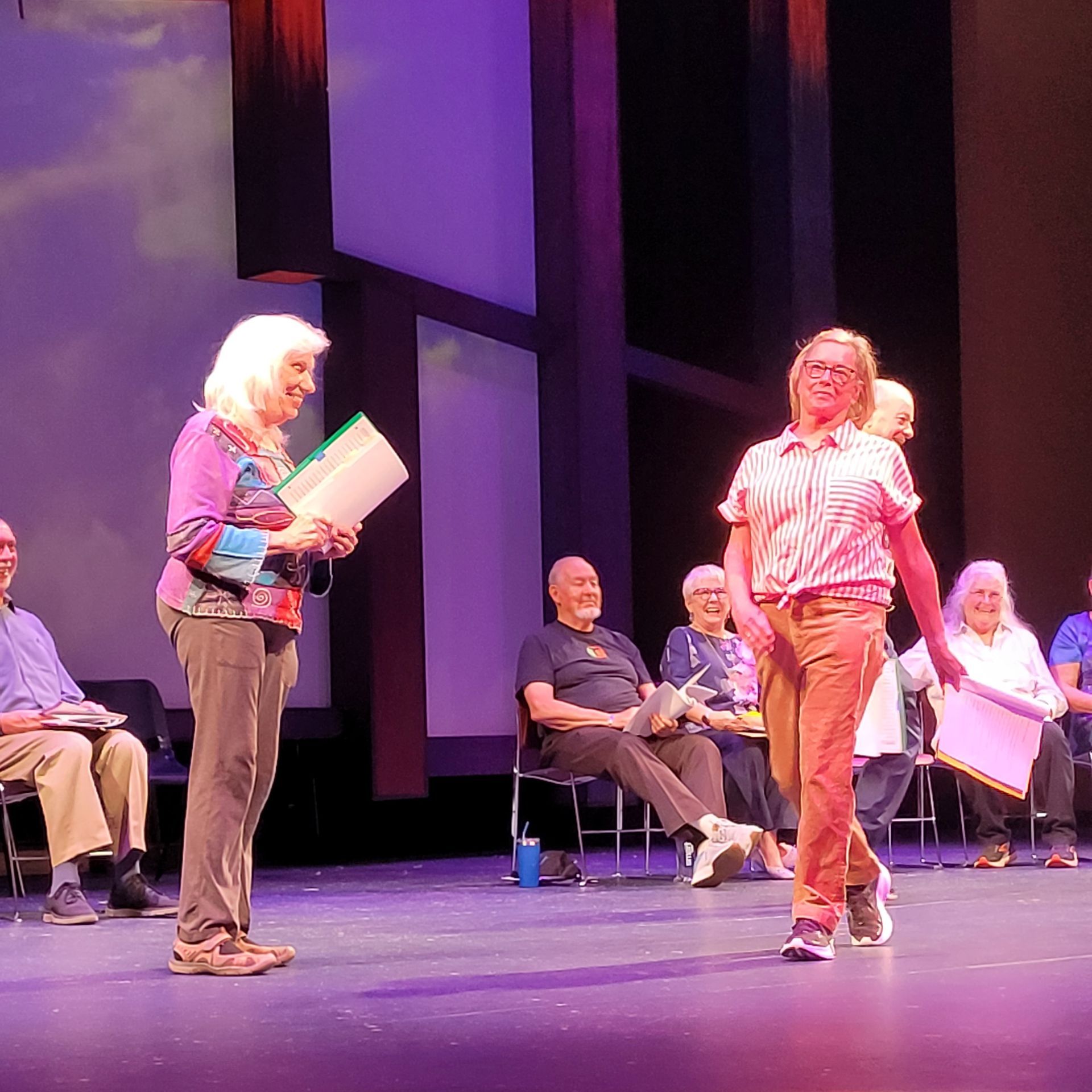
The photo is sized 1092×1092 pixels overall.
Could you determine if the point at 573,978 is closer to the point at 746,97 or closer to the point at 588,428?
the point at 588,428

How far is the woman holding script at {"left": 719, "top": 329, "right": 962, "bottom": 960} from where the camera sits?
3.50 meters

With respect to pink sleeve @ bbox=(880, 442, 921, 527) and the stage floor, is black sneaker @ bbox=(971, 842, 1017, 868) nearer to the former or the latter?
the stage floor

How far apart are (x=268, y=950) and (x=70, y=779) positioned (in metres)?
1.60

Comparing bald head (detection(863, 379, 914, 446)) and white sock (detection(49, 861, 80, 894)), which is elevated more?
bald head (detection(863, 379, 914, 446))

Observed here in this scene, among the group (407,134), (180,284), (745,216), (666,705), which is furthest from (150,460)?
(745,216)

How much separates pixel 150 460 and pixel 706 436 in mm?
3115

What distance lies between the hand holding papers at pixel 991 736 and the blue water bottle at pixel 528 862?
1.37 m

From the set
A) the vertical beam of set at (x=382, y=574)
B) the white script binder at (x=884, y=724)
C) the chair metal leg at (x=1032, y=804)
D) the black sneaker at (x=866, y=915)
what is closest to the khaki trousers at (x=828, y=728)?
the black sneaker at (x=866, y=915)

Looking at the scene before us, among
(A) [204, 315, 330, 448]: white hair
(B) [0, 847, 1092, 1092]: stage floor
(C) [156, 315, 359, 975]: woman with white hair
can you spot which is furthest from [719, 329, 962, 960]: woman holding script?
(A) [204, 315, 330, 448]: white hair

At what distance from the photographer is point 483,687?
765cm

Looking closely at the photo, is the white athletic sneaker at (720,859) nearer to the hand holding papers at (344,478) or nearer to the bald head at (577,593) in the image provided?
the bald head at (577,593)

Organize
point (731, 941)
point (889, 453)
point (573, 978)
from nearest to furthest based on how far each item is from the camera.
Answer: point (573, 978)
point (889, 453)
point (731, 941)

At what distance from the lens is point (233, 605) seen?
3.39 metres

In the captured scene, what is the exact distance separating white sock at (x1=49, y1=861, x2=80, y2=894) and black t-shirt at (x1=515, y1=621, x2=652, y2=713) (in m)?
1.68
